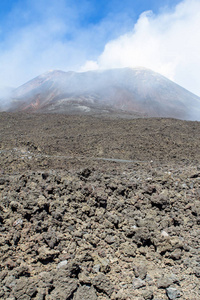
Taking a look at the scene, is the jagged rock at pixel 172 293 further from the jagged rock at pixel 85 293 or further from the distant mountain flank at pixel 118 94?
the distant mountain flank at pixel 118 94

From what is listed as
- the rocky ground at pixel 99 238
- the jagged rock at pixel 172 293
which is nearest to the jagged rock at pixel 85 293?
the rocky ground at pixel 99 238

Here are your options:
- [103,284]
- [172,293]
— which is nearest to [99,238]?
[103,284]

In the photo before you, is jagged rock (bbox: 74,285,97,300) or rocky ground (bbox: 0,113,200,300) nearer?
jagged rock (bbox: 74,285,97,300)

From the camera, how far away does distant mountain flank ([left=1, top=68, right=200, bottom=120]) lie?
4766 cm

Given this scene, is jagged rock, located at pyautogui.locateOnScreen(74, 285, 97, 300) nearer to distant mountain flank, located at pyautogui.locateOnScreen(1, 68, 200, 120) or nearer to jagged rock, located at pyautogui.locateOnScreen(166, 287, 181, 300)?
jagged rock, located at pyautogui.locateOnScreen(166, 287, 181, 300)

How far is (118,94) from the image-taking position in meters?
55.0

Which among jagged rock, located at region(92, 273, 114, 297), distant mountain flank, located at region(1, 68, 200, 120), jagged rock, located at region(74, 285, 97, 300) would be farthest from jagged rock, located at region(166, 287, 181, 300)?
distant mountain flank, located at region(1, 68, 200, 120)

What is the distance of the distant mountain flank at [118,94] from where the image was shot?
47656 mm

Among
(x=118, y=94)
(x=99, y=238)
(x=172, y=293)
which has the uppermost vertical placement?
(x=118, y=94)

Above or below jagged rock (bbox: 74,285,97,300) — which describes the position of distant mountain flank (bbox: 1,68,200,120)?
above

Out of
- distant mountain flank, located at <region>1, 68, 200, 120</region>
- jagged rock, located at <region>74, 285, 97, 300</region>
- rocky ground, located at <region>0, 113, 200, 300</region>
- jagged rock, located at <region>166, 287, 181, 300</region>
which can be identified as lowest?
jagged rock, located at <region>166, 287, 181, 300</region>

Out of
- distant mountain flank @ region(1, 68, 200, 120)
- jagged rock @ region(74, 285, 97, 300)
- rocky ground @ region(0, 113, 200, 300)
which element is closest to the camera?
jagged rock @ region(74, 285, 97, 300)

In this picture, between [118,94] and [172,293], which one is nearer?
[172,293]

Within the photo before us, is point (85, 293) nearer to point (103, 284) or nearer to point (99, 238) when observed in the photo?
point (103, 284)
